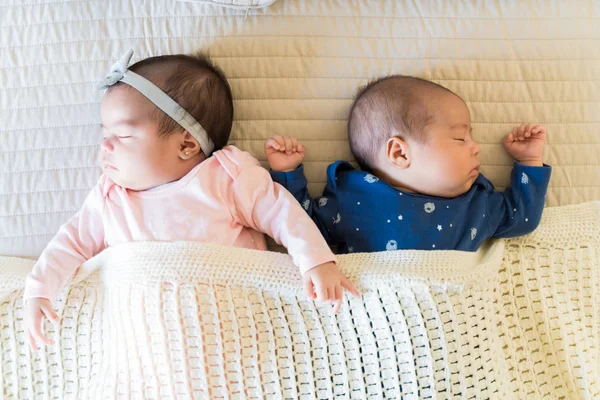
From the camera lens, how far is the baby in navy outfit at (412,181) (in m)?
1.07

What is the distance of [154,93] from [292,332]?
500 mm

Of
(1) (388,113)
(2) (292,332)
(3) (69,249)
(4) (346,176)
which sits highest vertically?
(1) (388,113)

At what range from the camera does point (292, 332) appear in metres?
1.01

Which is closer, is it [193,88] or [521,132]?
[193,88]

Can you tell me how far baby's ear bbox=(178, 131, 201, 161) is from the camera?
106cm

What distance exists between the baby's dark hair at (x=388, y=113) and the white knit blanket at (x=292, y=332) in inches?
8.7

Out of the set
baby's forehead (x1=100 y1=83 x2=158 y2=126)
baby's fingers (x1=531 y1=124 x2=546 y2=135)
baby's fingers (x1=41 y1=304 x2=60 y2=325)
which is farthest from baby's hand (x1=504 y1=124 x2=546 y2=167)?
baby's fingers (x1=41 y1=304 x2=60 y2=325)

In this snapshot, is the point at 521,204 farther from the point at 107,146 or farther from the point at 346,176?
the point at 107,146

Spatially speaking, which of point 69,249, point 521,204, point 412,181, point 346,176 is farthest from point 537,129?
point 69,249

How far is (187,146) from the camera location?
1068 millimetres

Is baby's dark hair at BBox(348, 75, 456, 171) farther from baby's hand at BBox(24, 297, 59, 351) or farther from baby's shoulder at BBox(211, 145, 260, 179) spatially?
baby's hand at BBox(24, 297, 59, 351)

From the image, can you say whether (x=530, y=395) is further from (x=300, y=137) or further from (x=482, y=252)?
(x=300, y=137)

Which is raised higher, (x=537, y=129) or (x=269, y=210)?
(x=537, y=129)

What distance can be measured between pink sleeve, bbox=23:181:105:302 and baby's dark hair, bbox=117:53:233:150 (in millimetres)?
213
